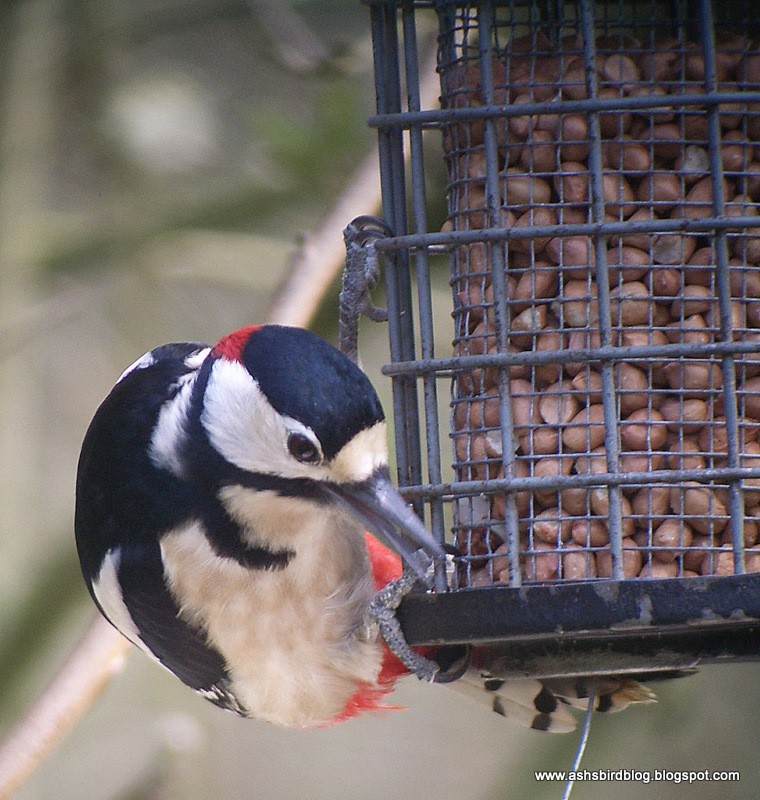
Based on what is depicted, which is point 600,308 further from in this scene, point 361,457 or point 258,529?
point 258,529

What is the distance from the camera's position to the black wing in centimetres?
248

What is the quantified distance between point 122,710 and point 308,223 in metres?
2.22

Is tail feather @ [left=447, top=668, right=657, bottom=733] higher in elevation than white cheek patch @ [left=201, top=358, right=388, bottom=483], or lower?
lower

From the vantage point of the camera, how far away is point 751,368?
216 centimetres

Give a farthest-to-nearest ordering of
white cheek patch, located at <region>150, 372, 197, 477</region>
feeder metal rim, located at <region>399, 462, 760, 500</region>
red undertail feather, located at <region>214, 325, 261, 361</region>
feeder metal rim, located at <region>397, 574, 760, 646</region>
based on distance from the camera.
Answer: white cheek patch, located at <region>150, 372, 197, 477</region>, red undertail feather, located at <region>214, 325, 261, 361</region>, feeder metal rim, located at <region>399, 462, 760, 500</region>, feeder metal rim, located at <region>397, 574, 760, 646</region>

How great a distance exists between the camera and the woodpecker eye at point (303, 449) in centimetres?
202

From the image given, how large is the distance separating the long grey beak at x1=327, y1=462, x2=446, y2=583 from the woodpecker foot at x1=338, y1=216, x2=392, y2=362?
58 centimetres

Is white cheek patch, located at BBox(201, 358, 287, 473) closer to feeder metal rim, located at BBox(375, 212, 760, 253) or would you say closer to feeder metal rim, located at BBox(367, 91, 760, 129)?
feeder metal rim, located at BBox(375, 212, 760, 253)

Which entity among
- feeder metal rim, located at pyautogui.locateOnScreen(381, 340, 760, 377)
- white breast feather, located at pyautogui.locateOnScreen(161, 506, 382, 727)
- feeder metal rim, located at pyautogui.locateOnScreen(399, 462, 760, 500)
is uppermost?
feeder metal rim, located at pyautogui.locateOnScreen(381, 340, 760, 377)

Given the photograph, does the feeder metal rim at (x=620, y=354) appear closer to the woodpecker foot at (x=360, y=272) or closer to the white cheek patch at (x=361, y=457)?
the white cheek patch at (x=361, y=457)

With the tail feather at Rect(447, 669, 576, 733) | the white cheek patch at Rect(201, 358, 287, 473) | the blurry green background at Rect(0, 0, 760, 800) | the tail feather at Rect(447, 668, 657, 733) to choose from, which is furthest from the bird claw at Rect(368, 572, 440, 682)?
the blurry green background at Rect(0, 0, 760, 800)

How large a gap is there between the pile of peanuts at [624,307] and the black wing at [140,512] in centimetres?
69

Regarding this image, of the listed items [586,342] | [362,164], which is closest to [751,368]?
[586,342]

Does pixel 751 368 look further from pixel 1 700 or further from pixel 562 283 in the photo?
pixel 1 700
